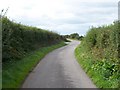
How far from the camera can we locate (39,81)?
1700 centimetres

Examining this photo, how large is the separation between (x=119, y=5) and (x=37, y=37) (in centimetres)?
2497

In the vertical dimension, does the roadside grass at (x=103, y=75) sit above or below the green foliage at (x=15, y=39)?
below

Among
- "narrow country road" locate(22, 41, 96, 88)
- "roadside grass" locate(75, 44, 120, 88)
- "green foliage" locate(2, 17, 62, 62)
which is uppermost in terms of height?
"green foliage" locate(2, 17, 62, 62)

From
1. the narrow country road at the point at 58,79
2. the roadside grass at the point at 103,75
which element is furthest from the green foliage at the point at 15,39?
the roadside grass at the point at 103,75

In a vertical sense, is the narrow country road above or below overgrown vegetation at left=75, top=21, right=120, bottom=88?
below

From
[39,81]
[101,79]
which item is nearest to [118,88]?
[101,79]

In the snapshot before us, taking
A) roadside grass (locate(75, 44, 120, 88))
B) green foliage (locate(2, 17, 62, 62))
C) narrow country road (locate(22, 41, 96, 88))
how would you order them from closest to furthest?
roadside grass (locate(75, 44, 120, 88)) → narrow country road (locate(22, 41, 96, 88)) → green foliage (locate(2, 17, 62, 62))

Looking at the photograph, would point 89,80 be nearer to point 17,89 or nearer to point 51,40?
point 17,89

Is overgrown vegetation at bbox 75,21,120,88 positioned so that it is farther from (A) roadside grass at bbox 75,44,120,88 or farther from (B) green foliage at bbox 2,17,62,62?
(B) green foliage at bbox 2,17,62,62

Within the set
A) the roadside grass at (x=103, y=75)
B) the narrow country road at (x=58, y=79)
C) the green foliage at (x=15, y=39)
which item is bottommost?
the narrow country road at (x=58, y=79)

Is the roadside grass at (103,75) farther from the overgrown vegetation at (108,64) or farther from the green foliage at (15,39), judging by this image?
the green foliage at (15,39)

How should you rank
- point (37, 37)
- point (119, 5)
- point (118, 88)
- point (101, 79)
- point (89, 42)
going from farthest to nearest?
point (37, 37) < point (89, 42) < point (119, 5) < point (101, 79) < point (118, 88)

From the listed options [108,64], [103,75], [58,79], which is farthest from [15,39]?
[103,75]

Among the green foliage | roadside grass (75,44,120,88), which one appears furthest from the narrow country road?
the green foliage
